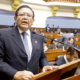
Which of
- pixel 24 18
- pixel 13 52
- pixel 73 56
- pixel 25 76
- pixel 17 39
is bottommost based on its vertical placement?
pixel 73 56

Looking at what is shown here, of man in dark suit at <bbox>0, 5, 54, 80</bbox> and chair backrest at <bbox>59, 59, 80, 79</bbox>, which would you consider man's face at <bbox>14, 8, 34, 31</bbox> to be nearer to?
man in dark suit at <bbox>0, 5, 54, 80</bbox>

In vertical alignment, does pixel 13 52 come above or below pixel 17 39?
below

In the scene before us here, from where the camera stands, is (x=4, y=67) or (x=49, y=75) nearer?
(x=49, y=75)

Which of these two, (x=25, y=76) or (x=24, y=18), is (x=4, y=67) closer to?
(x=25, y=76)

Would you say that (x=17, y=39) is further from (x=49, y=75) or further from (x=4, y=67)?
(x=49, y=75)

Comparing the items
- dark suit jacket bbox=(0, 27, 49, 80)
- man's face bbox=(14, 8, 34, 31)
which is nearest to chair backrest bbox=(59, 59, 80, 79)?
dark suit jacket bbox=(0, 27, 49, 80)

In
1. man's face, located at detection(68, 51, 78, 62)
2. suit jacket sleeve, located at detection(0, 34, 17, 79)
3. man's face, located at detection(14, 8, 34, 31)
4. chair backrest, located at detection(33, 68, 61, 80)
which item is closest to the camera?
chair backrest, located at detection(33, 68, 61, 80)

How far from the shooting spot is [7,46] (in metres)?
0.90

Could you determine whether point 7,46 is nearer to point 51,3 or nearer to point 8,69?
point 8,69

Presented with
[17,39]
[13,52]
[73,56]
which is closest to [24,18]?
[17,39]

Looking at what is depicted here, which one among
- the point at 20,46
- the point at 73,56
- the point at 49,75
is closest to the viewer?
the point at 49,75

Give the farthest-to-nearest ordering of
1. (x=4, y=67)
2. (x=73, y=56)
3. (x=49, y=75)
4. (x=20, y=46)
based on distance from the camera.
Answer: (x=73, y=56) < (x=20, y=46) < (x=4, y=67) < (x=49, y=75)

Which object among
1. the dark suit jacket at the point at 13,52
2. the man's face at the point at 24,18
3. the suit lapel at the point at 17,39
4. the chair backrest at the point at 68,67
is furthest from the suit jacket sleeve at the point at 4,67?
the chair backrest at the point at 68,67

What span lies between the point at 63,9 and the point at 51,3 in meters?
1.26
